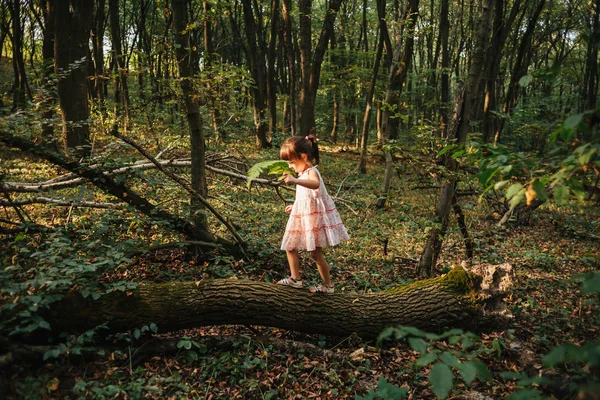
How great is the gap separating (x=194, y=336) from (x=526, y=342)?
3.82 metres

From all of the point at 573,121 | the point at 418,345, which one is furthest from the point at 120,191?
the point at 573,121

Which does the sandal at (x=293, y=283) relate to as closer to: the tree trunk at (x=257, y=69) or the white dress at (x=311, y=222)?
the white dress at (x=311, y=222)

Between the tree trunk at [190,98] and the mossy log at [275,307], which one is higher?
the tree trunk at [190,98]

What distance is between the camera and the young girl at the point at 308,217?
12.8 feet

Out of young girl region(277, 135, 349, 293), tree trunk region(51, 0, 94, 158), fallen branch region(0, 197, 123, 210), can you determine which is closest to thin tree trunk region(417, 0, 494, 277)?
young girl region(277, 135, 349, 293)

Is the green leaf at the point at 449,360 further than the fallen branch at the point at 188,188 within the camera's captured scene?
No

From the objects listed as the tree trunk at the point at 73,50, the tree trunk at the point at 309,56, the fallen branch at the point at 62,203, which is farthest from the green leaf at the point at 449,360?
the tree trunk at the point at 309,56

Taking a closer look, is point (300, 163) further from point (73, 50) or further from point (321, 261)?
point (73, 50)

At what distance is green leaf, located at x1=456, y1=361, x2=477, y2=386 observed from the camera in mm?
1396

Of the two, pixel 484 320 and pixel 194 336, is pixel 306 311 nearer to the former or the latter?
pixel 194 336

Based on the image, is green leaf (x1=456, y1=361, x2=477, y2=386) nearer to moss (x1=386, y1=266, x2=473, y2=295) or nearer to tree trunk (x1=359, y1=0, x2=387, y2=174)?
moss (x1=386, y1=266, x2=473, y2=295)

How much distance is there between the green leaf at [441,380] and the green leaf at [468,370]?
0.15ft

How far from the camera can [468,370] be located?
4.74 feet

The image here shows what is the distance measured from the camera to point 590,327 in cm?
437
